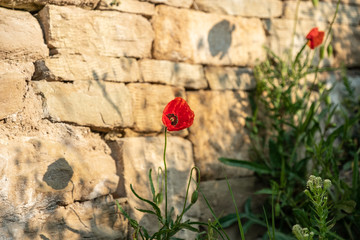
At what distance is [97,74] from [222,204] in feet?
3.49

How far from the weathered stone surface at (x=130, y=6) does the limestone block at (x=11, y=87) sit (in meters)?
0.57

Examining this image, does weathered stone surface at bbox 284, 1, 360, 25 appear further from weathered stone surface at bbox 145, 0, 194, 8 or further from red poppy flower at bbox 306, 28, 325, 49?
weathered stone surface at bbox 145, 0, 194, 8

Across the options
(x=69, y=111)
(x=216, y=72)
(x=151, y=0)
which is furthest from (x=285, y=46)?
(x=69, y=111)

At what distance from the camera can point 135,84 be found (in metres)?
2.44

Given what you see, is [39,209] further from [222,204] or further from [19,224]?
[222,204]

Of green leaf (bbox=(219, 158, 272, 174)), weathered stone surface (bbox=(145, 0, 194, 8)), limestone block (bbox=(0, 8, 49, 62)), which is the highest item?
weathered stone surface (bbox=(145, 0, 194, 8))

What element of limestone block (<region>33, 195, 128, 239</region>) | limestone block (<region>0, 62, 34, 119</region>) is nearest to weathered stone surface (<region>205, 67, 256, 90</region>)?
limestone block (<region>33, 195, 128, 239</region>)

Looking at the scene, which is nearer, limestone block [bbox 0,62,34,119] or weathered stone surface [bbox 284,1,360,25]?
limestone block [bbox 0,62,34,119]

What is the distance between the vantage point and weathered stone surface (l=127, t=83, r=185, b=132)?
2.42 m

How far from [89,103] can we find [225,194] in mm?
999

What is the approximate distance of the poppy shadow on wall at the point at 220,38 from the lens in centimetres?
279

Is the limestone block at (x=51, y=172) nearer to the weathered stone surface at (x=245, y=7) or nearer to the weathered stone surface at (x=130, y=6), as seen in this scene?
the weathered stone surface at (x=130, y=6)

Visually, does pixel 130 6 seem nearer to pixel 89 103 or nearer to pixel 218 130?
pixel 89 103

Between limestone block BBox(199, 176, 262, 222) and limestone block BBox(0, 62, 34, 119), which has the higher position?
limestone block BBox(0, 62, 34, 119)
